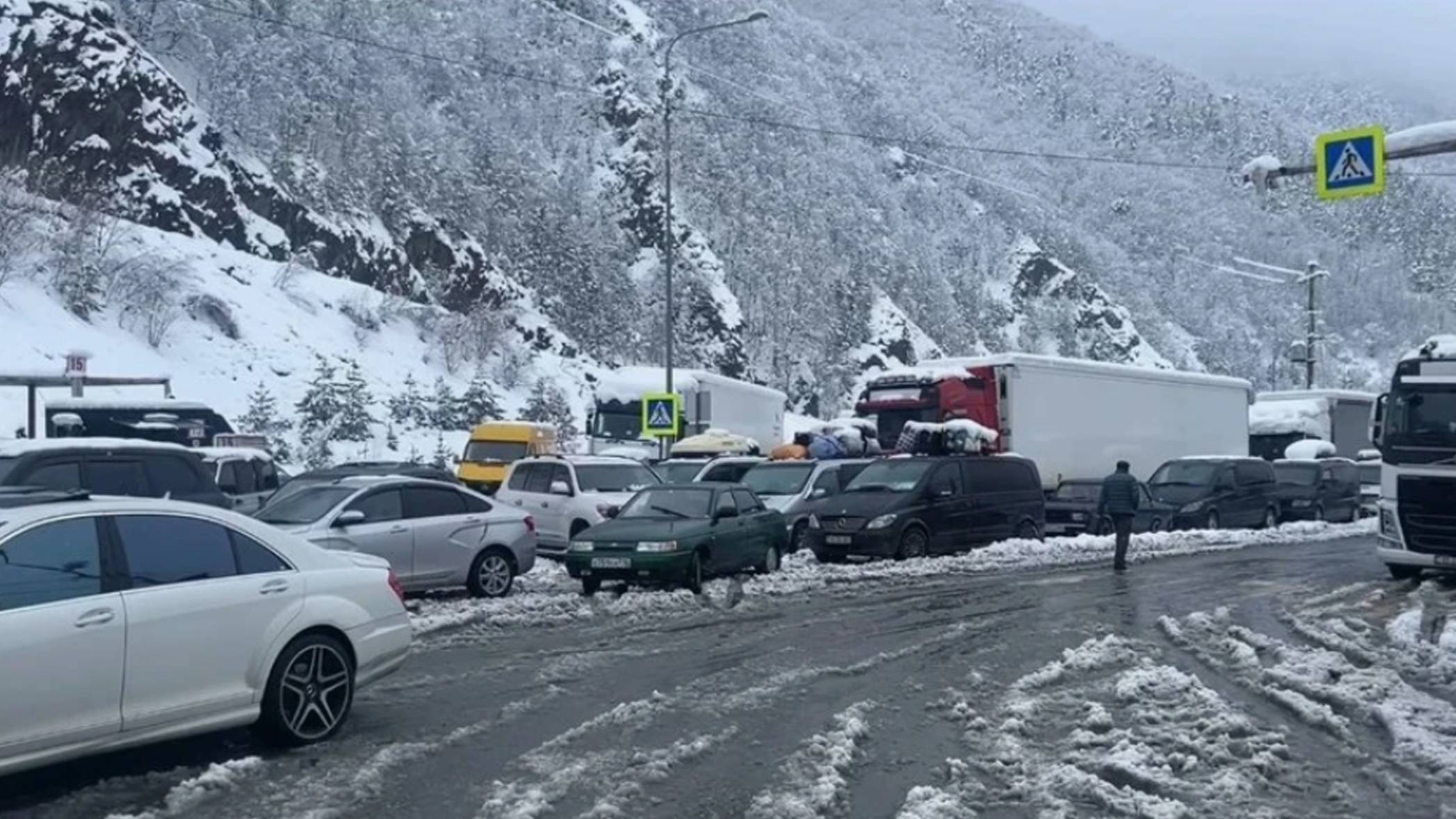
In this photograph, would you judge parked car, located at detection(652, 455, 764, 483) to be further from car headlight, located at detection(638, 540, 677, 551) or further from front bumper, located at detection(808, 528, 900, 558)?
car headlight, located at detection(638, 540, 677, 551)

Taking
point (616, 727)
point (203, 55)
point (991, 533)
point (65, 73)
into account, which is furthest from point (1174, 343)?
point (616, 727)

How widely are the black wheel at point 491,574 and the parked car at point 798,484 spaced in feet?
21.8

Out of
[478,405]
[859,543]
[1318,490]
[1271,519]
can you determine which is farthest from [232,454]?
[478,405]

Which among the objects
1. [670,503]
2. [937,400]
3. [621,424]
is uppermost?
[937,400]

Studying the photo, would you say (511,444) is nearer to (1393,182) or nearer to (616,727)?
(616,727)

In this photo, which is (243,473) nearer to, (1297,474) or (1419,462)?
(1419,462)

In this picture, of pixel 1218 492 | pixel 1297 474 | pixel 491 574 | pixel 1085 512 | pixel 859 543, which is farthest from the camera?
pixel 1297 474

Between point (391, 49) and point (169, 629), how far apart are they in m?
73.4

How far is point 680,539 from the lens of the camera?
1769 cm

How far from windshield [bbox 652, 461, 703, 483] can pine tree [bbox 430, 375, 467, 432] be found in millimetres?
21363

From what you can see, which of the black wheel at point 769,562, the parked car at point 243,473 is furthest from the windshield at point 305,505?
the black wheel at point 769,562

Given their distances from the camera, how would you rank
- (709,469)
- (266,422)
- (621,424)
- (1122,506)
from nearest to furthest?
(1122,506) < (709,469) < (621,424) < (266,422)

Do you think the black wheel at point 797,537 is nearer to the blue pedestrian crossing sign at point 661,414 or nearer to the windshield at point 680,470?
the windshield at point 680,470

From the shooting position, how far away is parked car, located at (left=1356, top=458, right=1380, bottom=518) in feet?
129
